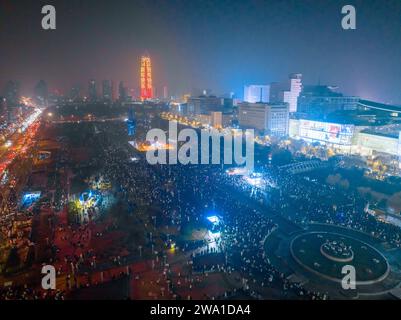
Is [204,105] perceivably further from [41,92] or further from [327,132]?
[41,92]

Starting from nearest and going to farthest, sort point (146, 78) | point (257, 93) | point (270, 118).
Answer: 1. point (270, 118)
2. point (257, 93)
3. point (146, 78)

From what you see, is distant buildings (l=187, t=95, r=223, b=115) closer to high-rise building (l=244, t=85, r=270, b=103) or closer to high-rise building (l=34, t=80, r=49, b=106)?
high-rise building (l=244, t=85, r=270, b=103)

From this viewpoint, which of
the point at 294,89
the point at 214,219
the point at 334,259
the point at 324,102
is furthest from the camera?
the point at 294,89

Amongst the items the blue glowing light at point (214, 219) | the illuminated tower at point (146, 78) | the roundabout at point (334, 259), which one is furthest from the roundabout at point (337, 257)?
the illuminated tower at point (146, 78)

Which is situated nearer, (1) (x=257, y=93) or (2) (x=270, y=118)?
(2) (x=270, y=118)

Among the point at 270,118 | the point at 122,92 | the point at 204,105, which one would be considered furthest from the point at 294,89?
the point at 122,92

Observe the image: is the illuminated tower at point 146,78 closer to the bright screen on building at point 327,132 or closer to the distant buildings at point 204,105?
the distant buildings at point 204,105
